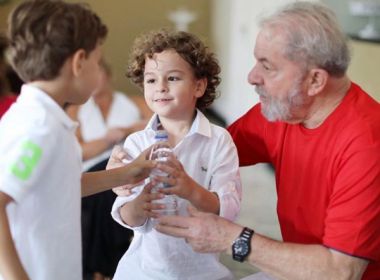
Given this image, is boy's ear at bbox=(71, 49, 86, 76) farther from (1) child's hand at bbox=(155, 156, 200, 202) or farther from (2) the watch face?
(2) the watch face

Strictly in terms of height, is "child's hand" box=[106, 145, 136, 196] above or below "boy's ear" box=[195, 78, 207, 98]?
below

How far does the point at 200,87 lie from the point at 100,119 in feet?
4.58

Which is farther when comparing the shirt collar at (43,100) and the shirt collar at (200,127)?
the shirt collar at (200,127)

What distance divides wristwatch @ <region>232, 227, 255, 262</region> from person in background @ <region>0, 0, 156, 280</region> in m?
0.42

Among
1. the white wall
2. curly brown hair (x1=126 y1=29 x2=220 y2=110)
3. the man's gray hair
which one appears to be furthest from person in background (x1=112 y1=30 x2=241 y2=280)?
the white wall

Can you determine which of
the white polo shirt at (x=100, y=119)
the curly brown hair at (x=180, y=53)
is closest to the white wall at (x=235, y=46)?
the white polo shirt at (x=100, y=119)

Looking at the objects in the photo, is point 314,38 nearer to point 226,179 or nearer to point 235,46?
point 226,179

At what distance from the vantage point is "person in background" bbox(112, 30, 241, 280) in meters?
1.43

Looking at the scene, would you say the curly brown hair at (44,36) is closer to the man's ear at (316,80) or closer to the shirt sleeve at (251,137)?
the man's ear at (316,80)

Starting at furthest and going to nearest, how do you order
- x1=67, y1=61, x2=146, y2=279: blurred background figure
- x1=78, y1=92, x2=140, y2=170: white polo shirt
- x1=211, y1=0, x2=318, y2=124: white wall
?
x1=211, y1=0, x2=318, y2=124: white wall, x1=78, y1=92, x2=140, y2=170: white polo shirt, x1=67, y1=61, x2=146, y2=279: blurred background figure

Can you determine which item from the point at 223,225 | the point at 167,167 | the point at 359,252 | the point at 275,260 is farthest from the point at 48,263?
the point at 359,252

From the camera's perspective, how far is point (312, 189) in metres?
1.53

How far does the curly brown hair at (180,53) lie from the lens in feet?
4.83

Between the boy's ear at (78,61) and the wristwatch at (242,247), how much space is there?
58cm
